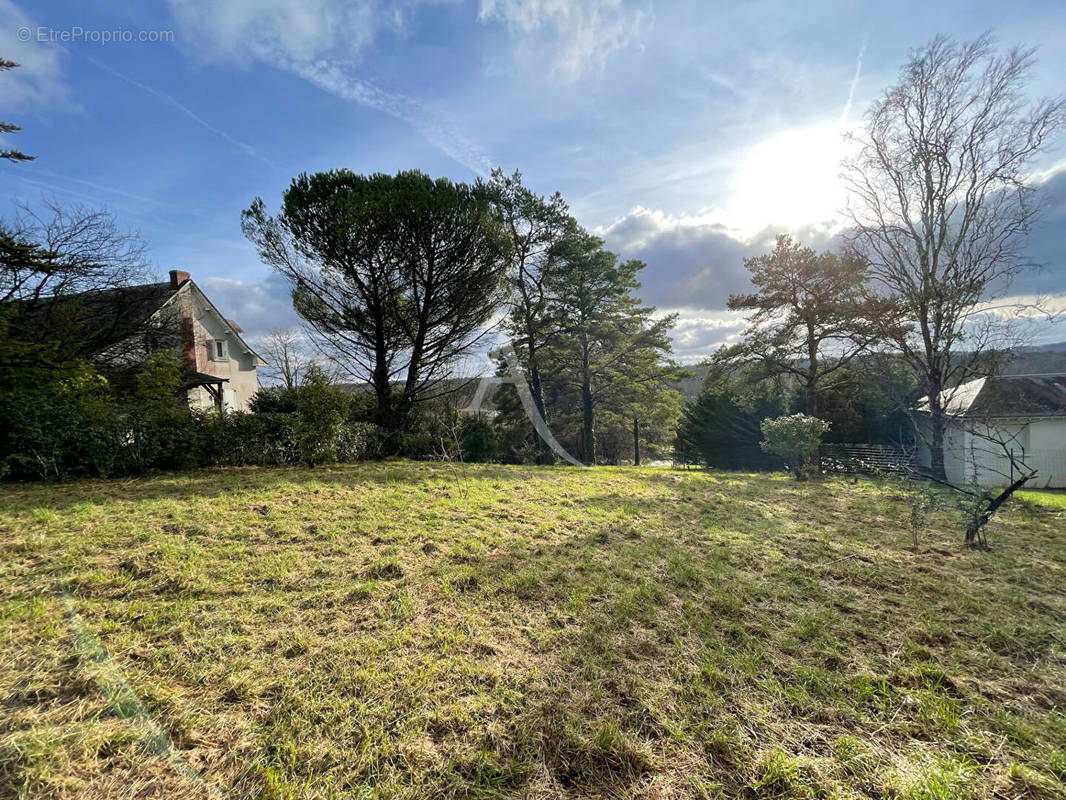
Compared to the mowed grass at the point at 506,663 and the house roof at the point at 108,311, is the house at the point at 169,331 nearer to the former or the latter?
the house roof at the point at 108,311

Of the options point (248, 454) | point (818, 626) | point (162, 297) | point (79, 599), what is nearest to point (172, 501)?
point (79, 599)

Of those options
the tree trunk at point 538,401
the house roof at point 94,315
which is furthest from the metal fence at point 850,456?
the house roof at point 94,315

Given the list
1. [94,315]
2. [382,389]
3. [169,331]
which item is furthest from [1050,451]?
[94,315]

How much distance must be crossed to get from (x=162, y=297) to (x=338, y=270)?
957cm

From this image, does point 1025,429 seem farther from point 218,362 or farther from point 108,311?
point 218,362

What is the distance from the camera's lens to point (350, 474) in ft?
24.1

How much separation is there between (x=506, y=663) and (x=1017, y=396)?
68.3 feet

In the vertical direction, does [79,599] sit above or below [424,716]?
above

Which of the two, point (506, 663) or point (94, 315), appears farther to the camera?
point (94, 315)

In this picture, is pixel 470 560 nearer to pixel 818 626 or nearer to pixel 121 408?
pixel 818 626

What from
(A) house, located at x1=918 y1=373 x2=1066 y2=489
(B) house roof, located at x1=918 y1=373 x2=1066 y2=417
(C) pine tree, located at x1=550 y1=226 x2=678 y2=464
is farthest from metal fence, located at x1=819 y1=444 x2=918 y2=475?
(C) pine tree, located at x1=550 y1=226 x2=678 y2=464

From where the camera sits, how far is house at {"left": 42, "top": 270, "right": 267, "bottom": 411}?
1176 centimetres

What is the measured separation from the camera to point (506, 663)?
85.3 inches

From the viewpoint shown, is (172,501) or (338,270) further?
(338,270)
